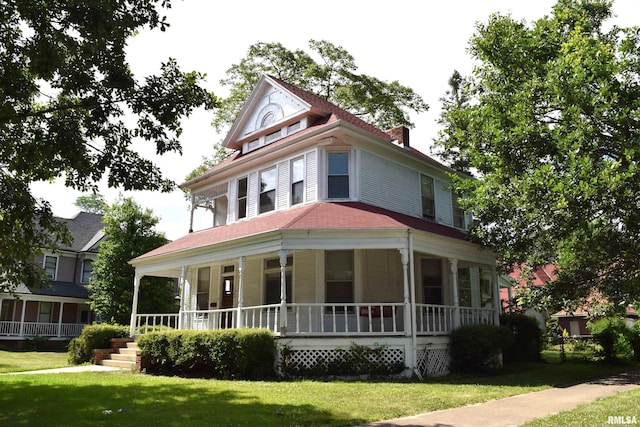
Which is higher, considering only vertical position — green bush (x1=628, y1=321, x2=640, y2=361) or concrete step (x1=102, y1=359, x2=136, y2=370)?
green bush (x1=628, y1=321, x2=640, y2=361)

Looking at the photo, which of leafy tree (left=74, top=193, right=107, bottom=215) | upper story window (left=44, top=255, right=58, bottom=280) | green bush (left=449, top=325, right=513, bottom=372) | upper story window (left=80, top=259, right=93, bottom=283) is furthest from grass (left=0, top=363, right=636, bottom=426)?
leafy tree (left=74, top=193, right=107, bottom=215)

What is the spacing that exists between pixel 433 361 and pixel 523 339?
762 centimetres

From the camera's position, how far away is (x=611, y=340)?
19047 millimetres

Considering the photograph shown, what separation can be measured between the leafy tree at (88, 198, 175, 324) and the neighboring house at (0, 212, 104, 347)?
4693mm

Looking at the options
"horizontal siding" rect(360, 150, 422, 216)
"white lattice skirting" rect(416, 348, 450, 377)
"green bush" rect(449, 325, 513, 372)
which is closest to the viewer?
"white lattice skirting" rect(416, 348, 450, 377)

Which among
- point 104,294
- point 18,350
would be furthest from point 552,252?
point 18,350

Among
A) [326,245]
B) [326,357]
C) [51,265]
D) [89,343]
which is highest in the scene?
[51,265]

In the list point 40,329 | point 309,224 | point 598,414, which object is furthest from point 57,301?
point 598,414

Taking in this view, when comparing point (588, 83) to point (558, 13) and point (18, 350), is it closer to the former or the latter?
point (558, 13)

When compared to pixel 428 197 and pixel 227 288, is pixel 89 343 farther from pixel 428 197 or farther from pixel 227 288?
pixel 428 197

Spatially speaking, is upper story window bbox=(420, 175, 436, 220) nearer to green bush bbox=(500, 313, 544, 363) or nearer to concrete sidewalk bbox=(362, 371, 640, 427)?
green bush bbox=(500, 313, 544, 363)

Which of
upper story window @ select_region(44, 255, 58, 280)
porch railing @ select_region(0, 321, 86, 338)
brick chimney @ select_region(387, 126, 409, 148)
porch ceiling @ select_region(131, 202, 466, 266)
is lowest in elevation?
porch railing @ select_region(0, 321, 86, 338)

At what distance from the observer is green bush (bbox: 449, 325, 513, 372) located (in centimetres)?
1488

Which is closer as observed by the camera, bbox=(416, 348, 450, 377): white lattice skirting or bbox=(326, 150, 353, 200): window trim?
bbox=(416, 348, 450, 377): white lattice skirting
